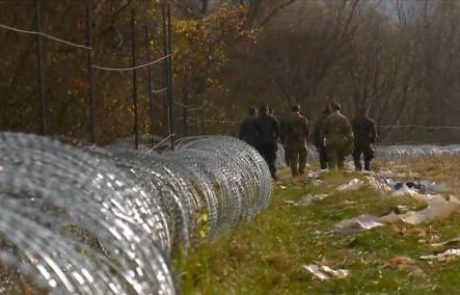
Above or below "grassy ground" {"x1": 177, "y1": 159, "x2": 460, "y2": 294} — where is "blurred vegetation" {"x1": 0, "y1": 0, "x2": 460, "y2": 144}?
above

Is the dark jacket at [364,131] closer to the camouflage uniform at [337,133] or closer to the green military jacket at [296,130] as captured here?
the camouflage uniform at [337,133]

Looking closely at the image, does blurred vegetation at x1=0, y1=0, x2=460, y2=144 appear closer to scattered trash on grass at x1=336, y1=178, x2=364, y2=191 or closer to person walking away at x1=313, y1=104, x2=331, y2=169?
person walking away at x1=313, y1=104, x2=331, y2=169

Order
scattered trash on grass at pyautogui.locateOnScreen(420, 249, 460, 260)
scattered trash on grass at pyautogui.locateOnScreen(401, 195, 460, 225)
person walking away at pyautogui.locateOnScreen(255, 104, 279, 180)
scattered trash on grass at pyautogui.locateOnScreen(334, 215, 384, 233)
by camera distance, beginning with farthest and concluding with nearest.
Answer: person walking away at pyautogui.locateOnScreen(255, 104, 279, 180), scattered trash on grass at pyautogui.locateOnScreen(401, 195, 460, 225), scattered trash on grass at pyautogui.locateOnScreen(334, 215, 384, 233), scattered trash on grass at pyautogui.locateOnScreen(420, 249, 460, 260)

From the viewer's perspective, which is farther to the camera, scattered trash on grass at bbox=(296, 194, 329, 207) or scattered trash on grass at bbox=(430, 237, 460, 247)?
scattered trash on grass at bbox=(296, 194, 329, 207)

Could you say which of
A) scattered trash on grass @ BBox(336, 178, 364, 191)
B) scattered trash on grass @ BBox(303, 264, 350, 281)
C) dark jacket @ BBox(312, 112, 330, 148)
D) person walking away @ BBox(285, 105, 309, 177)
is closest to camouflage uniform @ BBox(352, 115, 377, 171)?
dark jacket @ BBox(312, 112, 330, 148)

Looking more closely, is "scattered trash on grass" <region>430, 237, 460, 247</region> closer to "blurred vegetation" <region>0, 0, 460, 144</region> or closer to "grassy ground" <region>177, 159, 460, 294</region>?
"grassy ground" <region>177, 159, 460, 294</region>

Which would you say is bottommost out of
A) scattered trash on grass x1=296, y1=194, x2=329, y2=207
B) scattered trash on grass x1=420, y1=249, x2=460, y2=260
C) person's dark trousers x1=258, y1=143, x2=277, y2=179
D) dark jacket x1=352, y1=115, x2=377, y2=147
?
scattered trash on grass x1=296, y1=194, x2=329, y2=207

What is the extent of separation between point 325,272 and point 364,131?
11.0 meters

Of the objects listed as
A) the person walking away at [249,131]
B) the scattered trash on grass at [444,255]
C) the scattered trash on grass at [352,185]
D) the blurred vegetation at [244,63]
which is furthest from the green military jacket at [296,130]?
the scattered trash on grass at [444,255]

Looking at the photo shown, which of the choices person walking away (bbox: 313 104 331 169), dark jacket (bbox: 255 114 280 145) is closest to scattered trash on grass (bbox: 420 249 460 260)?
dark jacket (bbox: 255 114 280 145)

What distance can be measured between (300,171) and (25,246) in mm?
16369

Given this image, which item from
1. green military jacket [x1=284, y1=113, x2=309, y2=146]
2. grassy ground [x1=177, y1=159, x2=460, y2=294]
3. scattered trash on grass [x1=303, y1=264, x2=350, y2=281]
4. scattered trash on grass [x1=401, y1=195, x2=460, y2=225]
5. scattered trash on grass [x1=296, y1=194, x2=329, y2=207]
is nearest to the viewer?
grassy ground [x1=177, y1=159, x2=460, y2=294]

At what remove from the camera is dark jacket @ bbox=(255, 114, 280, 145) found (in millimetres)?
17750

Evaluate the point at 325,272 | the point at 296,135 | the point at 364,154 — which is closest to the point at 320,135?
the point at 296,135
